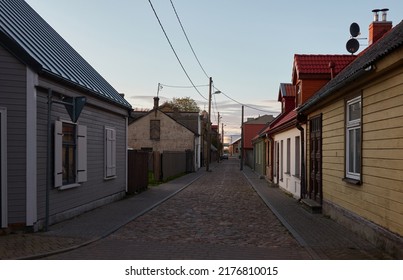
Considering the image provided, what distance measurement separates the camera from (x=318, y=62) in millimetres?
16734

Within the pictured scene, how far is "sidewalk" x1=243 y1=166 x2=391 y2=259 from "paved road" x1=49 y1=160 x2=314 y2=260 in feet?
0.65

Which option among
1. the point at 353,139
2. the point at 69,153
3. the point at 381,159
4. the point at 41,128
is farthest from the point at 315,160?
the point at 41,128

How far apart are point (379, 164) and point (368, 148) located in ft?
2.19

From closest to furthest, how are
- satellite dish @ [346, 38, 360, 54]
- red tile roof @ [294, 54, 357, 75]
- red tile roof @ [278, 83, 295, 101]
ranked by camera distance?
red tile roof @ [294, 54, 357, 75], satellite dish @ [346, 38, 360, 54], red tile roof @ [278, 83, 295, 101]

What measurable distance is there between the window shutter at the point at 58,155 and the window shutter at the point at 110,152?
3821mm

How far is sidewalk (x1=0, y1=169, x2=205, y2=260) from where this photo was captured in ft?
24.2

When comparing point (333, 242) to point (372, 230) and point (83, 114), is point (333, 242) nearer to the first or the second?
point (372, 230)

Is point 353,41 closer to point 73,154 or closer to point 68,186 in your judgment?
point 73,154

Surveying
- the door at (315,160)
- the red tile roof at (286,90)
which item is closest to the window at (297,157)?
the door at (315,160)

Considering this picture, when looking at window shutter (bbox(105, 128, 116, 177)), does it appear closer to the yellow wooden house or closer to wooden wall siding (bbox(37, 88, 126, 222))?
wooden wall siding (bbox(37, 88, 126, 222))

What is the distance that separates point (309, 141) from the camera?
14.4m

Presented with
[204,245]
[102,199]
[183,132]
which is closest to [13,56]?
[204,245]

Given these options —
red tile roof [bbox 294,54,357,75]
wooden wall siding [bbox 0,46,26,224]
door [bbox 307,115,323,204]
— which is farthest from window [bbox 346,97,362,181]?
wooden wall siding [bbox 0,46,26,224]

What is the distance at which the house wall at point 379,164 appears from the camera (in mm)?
6973
